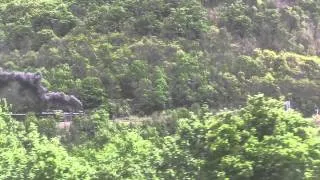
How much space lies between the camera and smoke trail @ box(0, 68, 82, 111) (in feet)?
87.7

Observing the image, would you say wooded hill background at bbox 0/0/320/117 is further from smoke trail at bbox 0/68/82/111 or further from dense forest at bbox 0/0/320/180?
smoke trail at bbox 0/68/82/111

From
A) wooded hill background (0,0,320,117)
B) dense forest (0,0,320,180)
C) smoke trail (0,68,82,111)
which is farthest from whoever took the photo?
wooded hill background (0,0,320,117)

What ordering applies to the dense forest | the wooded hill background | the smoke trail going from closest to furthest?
1. the dense forest
2. the smoke trail
3. the wooded hill background

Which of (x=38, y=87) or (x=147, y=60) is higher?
(x=147, y=60)

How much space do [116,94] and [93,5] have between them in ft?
35.2

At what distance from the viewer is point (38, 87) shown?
27.0 meters

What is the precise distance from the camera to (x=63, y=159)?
10.2 meters

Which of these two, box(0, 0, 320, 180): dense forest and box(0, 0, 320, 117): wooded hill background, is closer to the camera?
box(0, 0, 320, 180): dense forest

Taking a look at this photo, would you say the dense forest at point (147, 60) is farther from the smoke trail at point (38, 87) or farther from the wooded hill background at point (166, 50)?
the smoke trail at point (38, 87)

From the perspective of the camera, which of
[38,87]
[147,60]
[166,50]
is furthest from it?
[166,50]

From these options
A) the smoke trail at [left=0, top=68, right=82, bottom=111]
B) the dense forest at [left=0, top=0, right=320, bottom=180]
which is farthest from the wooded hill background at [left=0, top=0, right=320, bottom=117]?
the smoke trail at [left=0, top=68, right=82, bottom=111]

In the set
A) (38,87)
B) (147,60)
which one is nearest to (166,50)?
(147,60)

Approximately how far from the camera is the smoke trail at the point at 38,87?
26719mm

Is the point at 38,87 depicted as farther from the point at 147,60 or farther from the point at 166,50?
the point at 166,50
